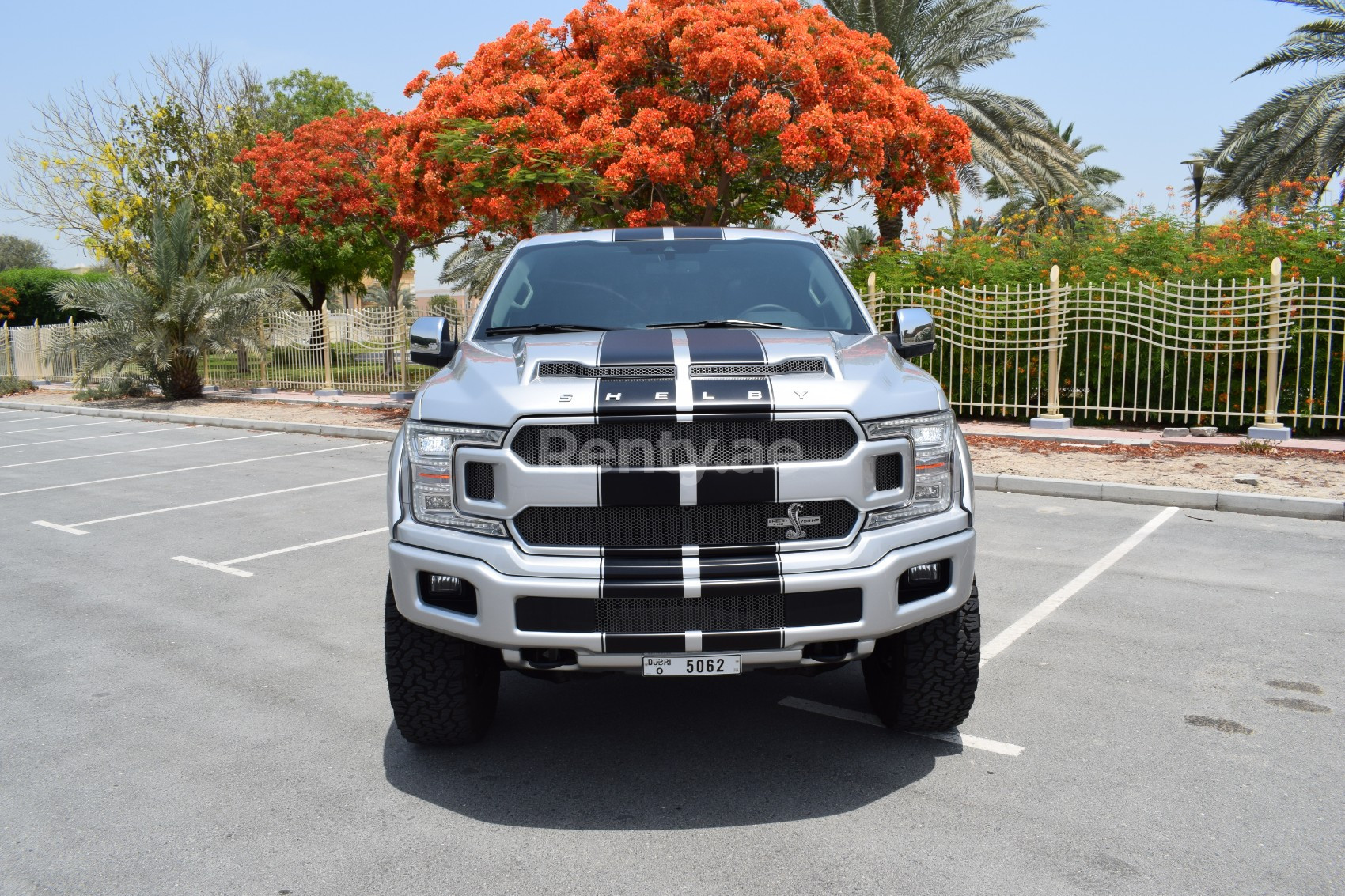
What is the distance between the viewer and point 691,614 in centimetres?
326

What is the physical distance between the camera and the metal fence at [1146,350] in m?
12.2

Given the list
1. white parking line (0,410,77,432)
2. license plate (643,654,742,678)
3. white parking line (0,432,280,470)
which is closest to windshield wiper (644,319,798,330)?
license plate (643,654,742,678)

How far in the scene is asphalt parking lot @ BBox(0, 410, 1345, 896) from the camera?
308cm

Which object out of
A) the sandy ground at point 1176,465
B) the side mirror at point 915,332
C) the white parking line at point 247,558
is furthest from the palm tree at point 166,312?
the side mirror at point 915,332

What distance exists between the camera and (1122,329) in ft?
44.5

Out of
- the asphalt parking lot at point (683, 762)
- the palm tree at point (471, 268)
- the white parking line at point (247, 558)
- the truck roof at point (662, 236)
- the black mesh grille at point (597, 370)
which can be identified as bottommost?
the asphalt parking lot at point (683, 762)

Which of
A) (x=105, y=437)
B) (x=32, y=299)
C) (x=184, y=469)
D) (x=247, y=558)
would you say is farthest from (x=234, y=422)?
(x=32, y=299)

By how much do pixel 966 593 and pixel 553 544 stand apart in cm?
142

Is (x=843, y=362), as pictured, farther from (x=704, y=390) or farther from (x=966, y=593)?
(x=966, y=593)

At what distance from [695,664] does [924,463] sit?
1.02 metres

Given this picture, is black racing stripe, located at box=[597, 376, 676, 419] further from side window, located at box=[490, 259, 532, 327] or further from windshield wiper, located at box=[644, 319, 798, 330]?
side window, located at box=[490, 259, 532, 327]

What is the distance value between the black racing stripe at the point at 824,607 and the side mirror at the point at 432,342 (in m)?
2.06

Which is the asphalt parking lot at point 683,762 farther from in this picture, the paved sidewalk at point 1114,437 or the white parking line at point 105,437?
the white parking line at point 105,437

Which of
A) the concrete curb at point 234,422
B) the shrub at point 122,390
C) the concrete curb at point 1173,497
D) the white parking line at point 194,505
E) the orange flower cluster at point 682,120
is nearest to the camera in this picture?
the concrete curb at point 1173,497
